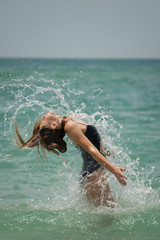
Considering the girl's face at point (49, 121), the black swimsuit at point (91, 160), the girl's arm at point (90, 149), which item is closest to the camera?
the girl's arm at point (90, 149)

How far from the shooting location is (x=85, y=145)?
13.3 ft

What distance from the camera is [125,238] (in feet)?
13.3

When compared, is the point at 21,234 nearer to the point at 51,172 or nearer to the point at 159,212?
the point at 159,212

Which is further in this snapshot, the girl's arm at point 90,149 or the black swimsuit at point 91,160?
the black swimsuit at point 91,160

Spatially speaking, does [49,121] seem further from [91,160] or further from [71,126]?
[91,160]

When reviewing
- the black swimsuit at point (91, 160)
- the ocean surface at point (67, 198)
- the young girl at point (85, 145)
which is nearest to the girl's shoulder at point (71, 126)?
the young girl at point (85, 145)

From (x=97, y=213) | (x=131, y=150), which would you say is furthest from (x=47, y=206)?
(x=131, y=150)

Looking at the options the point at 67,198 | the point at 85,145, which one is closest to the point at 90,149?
the point at 85,145

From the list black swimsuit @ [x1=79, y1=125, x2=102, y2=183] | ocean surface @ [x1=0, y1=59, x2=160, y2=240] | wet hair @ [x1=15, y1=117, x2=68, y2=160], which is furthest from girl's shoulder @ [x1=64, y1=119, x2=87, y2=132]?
ocean surface @ [x1=0, y1=59, x2=160, y2=240]

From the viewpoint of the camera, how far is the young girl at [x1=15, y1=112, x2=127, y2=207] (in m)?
4.07

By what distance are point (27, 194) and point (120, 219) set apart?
1697 millimetres

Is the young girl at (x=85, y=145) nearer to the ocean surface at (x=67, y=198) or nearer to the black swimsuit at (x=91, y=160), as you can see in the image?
the black swimsuit at (x=91, y=160)

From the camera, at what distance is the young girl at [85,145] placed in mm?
4066

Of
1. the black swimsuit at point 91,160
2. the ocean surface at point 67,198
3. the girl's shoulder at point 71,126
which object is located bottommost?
the ocean surface at point 67,198
